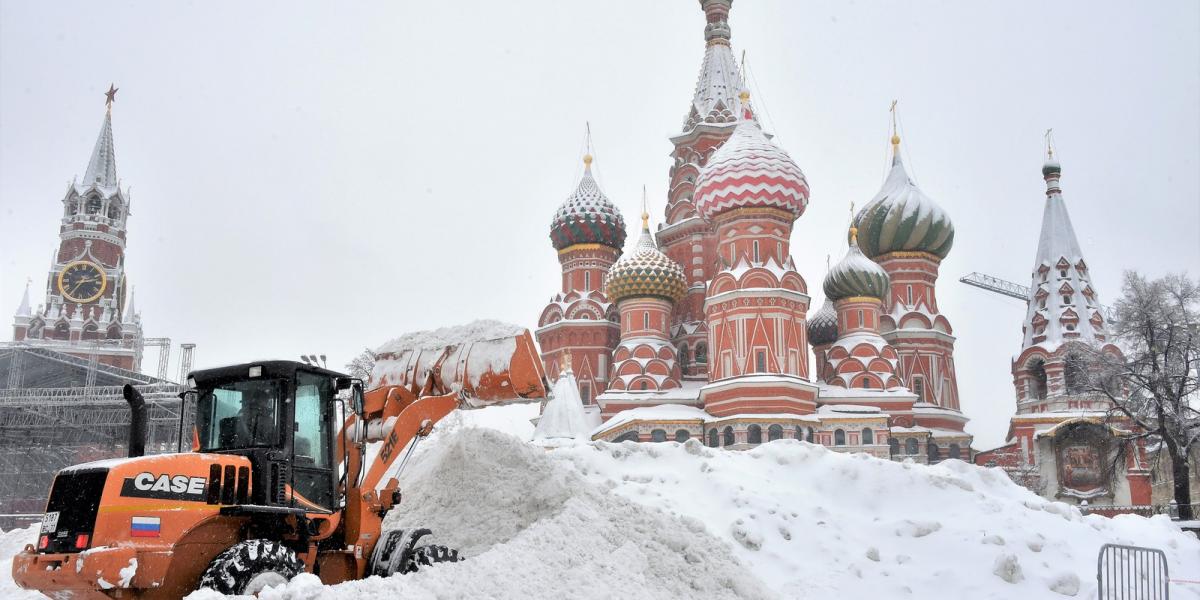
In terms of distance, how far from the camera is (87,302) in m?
56.2

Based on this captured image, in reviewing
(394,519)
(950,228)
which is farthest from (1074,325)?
(394,519)

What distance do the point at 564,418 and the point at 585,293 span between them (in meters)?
11.8

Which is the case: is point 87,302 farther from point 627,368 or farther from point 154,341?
point 627,368

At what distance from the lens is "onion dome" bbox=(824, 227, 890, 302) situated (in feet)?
120

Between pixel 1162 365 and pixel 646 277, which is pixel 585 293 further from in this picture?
pixel 1162 365

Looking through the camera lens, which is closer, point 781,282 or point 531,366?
point 531,366

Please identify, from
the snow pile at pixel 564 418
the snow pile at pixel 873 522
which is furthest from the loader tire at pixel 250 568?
the snow pile at pixel 564 418

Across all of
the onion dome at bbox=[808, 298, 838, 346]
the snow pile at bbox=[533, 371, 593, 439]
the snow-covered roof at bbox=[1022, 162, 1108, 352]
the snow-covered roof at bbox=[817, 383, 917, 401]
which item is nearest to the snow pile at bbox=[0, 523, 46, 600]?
the snow pile at bbox=[533, 371, 593, 439]

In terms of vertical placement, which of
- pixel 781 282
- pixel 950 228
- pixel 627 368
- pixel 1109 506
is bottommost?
pixel 1109 506

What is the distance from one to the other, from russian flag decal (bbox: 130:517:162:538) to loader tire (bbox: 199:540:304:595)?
436 millimetres

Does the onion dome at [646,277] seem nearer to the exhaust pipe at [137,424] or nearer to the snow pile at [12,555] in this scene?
the snow pile at [12,555]

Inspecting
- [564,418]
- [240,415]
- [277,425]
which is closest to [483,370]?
[277,425]

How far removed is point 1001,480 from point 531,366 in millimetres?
8327

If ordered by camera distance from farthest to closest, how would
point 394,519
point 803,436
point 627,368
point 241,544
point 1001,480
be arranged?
1. point 627,368
2. point 803,436
3. point 1001,480
4. point 394,519
5. point 241,544
